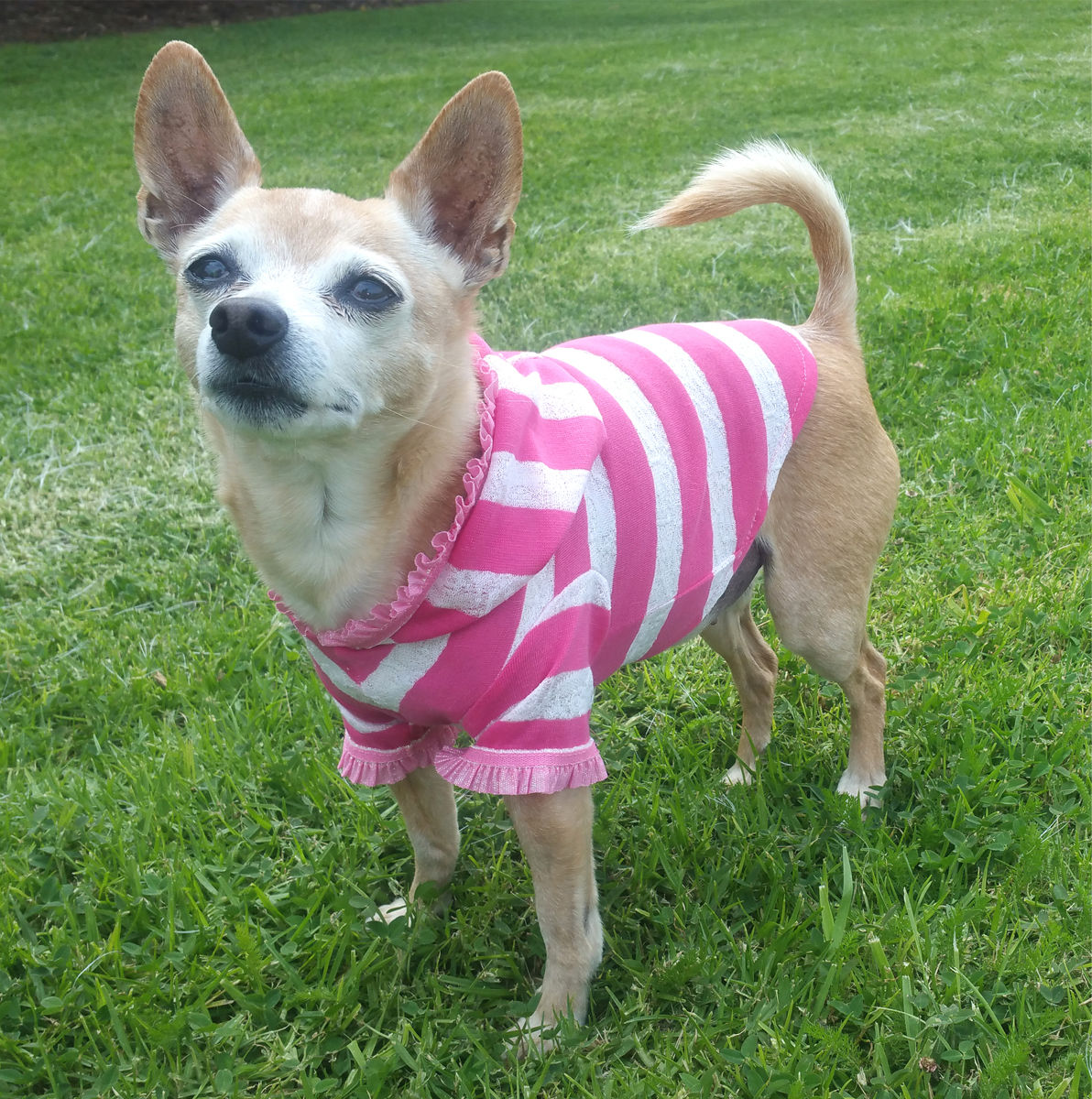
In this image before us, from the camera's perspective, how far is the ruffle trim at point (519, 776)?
1.69m

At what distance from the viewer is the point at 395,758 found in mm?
1990

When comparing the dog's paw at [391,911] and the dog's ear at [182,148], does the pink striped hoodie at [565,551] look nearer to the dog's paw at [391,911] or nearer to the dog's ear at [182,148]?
the dog's paw at [391,911]

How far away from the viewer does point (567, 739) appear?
172 cm

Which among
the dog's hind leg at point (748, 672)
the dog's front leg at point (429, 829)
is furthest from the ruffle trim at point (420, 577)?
the dog's hind leg at point (748, 672)

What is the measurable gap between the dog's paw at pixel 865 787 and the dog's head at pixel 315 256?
1.45 meters

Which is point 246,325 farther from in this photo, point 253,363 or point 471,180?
point 471,180

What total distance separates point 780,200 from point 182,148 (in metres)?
1.30

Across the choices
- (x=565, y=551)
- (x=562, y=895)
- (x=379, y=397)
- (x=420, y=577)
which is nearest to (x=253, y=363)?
(x=379, y=397)

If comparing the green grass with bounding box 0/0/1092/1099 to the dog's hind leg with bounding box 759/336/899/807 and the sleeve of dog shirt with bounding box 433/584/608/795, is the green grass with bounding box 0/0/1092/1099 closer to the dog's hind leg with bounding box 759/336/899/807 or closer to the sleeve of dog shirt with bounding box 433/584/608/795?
the dog's hind leg with bounding box 759/336/899/807

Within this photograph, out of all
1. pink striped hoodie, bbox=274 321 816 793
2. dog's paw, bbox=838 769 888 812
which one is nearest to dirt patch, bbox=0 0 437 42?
pink striped hoodie, bbox=274 321 816 793

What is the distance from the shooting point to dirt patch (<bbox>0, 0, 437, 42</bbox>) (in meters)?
16.8

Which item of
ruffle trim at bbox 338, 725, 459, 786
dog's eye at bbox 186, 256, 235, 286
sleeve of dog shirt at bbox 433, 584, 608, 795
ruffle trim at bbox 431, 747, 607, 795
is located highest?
dog's eye at bbox 186, 256, 235, 286

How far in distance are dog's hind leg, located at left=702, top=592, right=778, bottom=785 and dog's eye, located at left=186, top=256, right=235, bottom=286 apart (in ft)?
4.61

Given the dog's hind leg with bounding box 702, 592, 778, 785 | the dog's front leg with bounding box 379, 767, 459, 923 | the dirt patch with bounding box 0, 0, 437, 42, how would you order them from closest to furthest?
the dog's front leg with bounding box 379, 767, 459, 923 < the dog's hind leg with bounding box 702, 592, 778, 785 < the dirt patch with bounding box 0, 0, 437, 42
